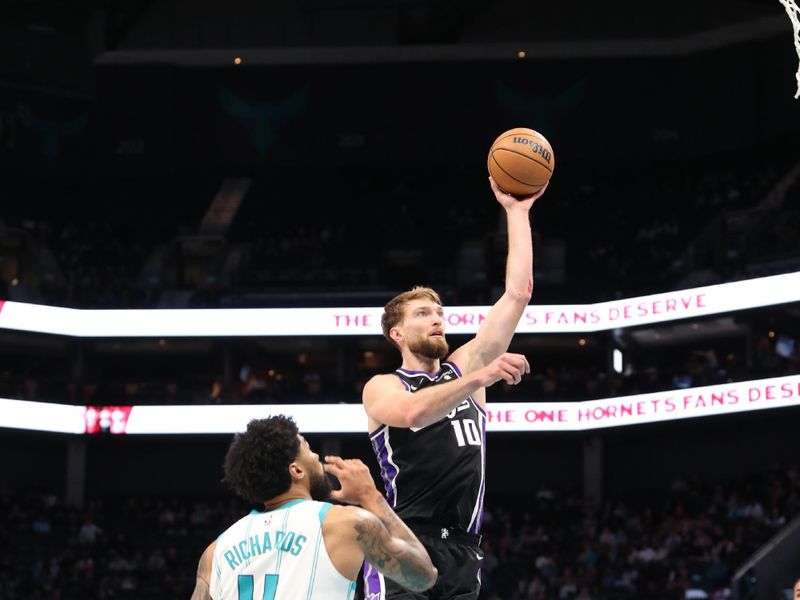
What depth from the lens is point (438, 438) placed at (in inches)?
254

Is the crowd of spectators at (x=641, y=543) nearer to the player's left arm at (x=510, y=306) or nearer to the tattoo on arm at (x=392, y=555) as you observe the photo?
the player's left arm at (x=510, y=306)

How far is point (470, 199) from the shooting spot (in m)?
40.8

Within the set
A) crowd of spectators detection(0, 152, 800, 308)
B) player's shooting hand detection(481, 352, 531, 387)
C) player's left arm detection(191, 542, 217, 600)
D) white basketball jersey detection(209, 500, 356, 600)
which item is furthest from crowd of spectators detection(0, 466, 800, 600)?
white basketball jersey detection(209, 500, 356, 600)

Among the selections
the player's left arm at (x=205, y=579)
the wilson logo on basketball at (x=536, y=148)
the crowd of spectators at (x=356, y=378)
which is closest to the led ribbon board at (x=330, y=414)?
the crowd of spectators at (x=356, y=378)

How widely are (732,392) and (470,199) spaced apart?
13123 millimetres

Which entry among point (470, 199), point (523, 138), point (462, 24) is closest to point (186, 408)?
point (470, 199)

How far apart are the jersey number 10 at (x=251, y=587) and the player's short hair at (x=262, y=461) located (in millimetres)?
292

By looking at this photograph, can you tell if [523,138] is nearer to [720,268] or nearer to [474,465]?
[474,465]

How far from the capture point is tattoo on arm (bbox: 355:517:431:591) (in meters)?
4.87

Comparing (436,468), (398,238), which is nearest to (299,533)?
(436,468)

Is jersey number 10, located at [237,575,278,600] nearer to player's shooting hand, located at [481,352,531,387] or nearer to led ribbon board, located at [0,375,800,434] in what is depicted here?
player's shooting hand, located at [481,352,531,387]

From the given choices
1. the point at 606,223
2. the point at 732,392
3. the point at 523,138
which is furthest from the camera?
the point at 606,223

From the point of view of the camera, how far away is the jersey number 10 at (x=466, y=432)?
254 inches

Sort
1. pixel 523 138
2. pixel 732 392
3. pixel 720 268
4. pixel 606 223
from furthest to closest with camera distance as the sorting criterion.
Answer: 1. pixel 606 223
2. pixel 720 268
3. pixel 732 392
4. pixel 523 138
